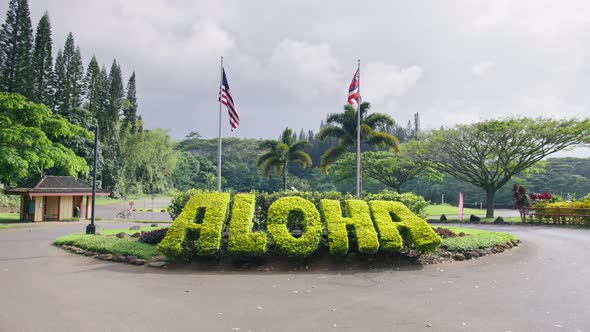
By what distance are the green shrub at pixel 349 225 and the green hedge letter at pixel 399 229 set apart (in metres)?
0.24

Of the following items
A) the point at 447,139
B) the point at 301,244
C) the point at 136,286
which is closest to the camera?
the point at 136,286

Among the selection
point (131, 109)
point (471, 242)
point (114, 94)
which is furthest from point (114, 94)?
point (471, 242)

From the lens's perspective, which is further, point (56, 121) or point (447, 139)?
point (447, 139)

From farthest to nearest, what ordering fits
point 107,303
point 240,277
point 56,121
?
Answer: 1. point 56,121
2. point 240,277
3. point 107,303

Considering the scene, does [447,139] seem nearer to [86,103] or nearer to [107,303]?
[107,303]

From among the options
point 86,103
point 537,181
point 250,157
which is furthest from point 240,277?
point 250,157

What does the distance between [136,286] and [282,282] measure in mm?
2904

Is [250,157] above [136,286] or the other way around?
above

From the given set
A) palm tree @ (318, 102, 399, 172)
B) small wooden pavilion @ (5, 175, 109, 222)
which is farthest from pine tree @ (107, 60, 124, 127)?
palm tree @ (318, 102, 399, 172)

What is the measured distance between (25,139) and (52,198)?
6.01 meters

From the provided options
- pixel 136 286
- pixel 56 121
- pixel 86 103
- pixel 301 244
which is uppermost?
pixel 86 103

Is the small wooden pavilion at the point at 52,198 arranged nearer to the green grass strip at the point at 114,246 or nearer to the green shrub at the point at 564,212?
the green grass strip at the point at 114,246

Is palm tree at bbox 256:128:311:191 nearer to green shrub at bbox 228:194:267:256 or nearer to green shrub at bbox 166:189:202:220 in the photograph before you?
green shrub at bbox 166:189:202:220

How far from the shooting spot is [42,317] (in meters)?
5.97
